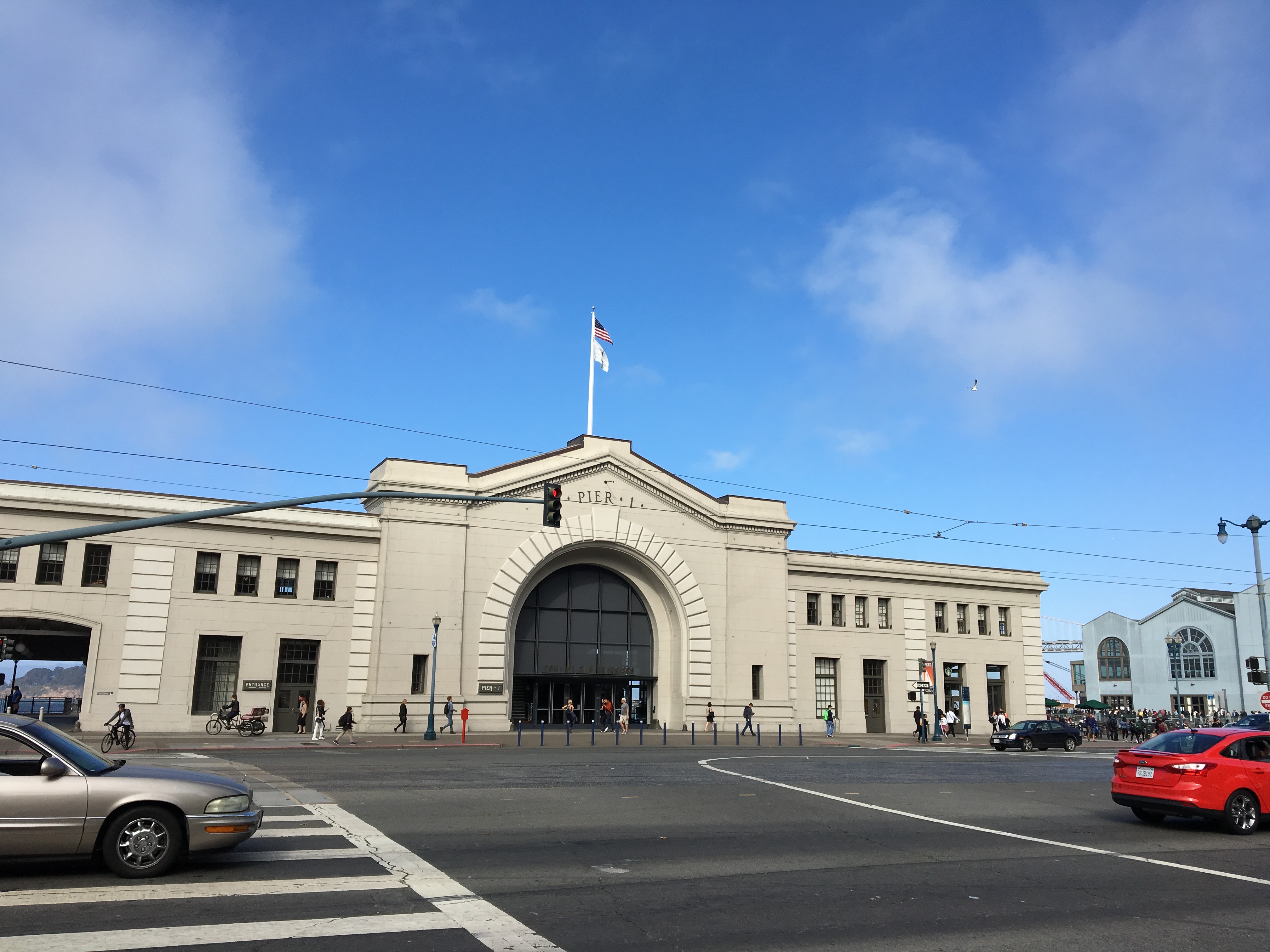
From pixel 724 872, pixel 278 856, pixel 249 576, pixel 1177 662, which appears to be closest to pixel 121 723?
pixel 249 576

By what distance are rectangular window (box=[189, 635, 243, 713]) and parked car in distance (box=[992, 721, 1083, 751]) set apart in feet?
106

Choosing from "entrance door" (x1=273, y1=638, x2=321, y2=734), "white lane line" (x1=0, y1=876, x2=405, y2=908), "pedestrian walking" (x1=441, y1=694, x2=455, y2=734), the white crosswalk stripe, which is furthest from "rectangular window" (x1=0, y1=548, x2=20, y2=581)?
"white lane line" (x1=0, y1=876, x2=405, y2=908)

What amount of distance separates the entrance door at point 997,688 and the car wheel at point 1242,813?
42.0 meters

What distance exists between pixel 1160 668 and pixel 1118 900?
329 feet

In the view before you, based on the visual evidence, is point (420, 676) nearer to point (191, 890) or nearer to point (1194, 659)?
point (191, 890)

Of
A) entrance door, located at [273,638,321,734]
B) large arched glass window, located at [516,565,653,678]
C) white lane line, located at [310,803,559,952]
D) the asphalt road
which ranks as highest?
large arched glass window, located at [516,565,653,678]

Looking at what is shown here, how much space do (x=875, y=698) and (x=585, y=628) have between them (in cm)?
1708

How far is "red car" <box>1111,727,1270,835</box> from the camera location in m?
15.0

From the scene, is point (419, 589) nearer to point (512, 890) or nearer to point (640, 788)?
point (640, 788)

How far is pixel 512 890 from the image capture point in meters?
9.91

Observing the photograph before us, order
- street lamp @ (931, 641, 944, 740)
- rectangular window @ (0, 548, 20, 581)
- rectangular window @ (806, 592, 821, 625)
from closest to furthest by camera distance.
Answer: rectangular window @ (0, 548, 20, 581) < street lamp @ (931, 641, 944, 740) < rectangular window @ (806, 592, 821, 625)

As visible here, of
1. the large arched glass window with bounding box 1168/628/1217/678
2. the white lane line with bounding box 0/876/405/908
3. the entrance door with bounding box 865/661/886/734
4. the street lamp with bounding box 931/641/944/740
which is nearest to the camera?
the white lane line with bounding box 0/876/405/908

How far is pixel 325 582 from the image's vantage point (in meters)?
41.4

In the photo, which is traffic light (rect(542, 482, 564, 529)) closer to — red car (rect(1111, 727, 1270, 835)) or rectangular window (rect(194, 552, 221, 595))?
red car (rect(1111, 727, 1270, 835))
